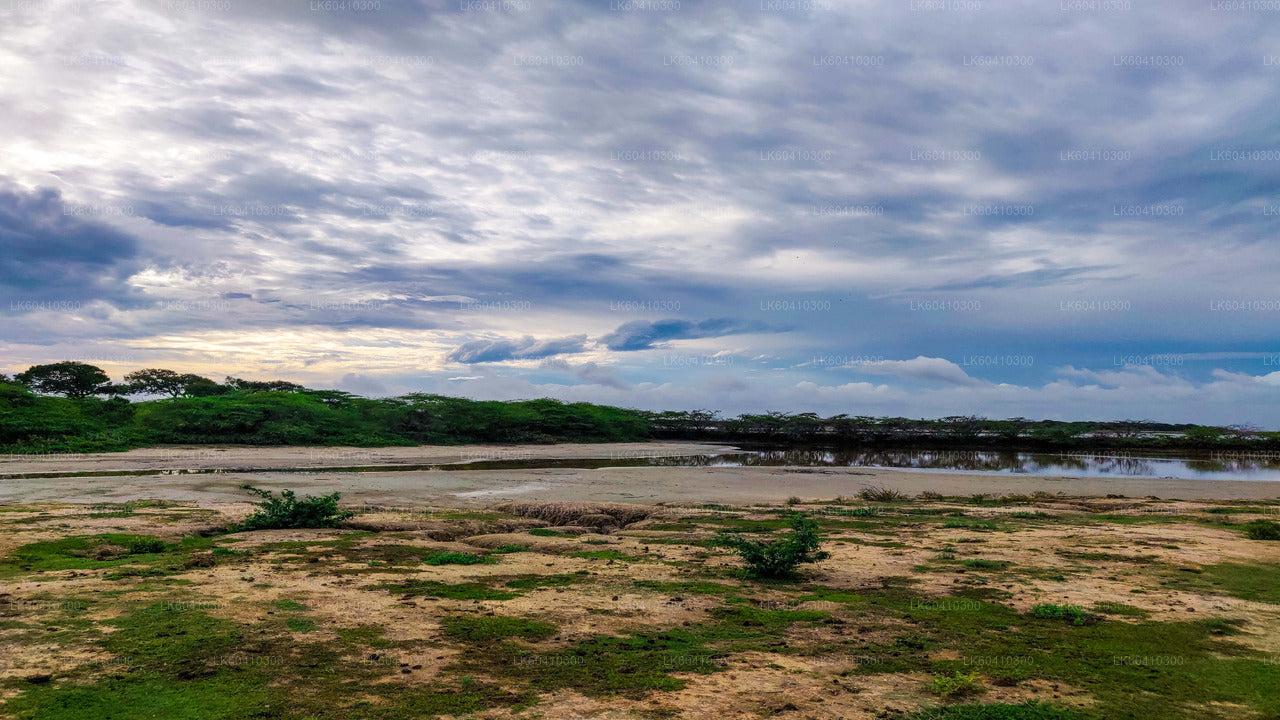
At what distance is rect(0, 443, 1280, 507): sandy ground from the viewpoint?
23.7 meters

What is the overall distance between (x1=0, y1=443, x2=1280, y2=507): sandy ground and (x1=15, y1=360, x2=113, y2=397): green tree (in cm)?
3235

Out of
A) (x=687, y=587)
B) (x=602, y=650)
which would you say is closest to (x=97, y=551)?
(x=602, y=650)

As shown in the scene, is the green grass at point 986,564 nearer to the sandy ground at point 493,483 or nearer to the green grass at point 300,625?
the green grass at point 300,625

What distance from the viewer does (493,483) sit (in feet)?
99.4

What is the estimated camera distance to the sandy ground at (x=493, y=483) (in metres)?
23.7

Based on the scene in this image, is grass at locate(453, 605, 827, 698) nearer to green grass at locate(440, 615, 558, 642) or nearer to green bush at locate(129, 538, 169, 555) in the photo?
green grass at locate(440, 615, 558, 642)

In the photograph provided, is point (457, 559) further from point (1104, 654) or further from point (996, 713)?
point (1104, 654)

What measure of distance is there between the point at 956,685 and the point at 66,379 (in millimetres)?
85227

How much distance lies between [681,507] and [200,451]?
130 feet

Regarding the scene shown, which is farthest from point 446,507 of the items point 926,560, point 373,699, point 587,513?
point 373,699

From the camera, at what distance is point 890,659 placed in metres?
6.69

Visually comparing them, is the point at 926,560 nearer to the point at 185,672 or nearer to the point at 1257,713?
the point at 1257,713

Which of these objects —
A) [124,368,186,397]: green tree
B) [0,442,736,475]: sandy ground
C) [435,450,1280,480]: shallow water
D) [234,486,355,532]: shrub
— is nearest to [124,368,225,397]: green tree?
[124,368,186,397]: green tree

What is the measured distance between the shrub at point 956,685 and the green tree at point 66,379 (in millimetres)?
81503
